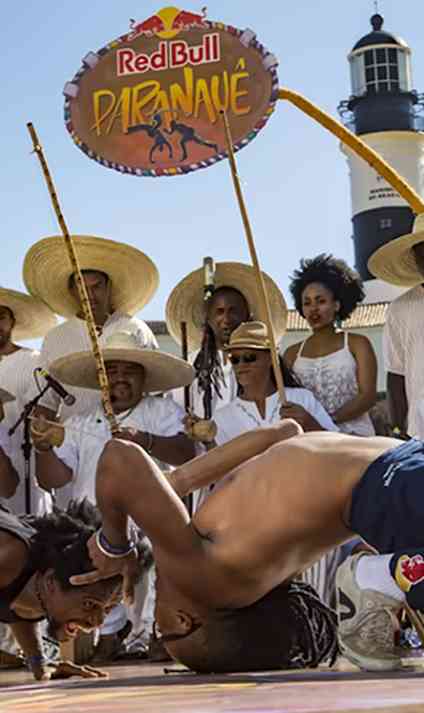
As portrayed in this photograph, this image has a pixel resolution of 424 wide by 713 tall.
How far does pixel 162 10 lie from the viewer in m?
9.12

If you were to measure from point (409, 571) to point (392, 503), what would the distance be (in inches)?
8.3

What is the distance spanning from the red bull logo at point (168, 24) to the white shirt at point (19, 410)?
250cm

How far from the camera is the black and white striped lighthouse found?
55.0 meters

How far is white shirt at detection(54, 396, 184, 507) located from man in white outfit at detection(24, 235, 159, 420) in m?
0.42

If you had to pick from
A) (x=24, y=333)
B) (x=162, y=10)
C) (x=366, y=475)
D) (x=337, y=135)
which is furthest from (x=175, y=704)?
(x=162, y=10)

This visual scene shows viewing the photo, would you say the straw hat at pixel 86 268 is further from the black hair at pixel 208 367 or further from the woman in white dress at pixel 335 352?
the woman in white dress at pixel 335 352

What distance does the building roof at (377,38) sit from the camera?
2638 inches

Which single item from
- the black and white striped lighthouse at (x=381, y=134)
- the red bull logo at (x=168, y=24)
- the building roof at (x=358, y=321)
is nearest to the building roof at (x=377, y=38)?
the black and white striped lighthouse at (x=381, y=134)

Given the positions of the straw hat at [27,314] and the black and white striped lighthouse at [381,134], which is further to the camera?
the black and white striped lighthouse at [381,134]

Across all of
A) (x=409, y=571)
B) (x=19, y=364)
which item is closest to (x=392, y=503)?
(x=409, y=571)

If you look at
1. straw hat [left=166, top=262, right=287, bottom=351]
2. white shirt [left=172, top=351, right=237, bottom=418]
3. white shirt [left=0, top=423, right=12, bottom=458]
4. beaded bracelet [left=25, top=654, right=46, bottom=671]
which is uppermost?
straw hat [left=166, top=262, right=287, bottom=351]

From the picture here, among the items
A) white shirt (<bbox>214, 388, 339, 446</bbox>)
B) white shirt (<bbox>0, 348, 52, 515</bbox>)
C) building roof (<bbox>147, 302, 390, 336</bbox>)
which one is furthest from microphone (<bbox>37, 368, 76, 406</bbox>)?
building roof (<bbox>147, 302, 390, 336</bbox>)

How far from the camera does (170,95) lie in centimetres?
893

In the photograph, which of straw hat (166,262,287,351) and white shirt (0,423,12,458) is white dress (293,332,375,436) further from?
white shirt (0,423,12,458)
